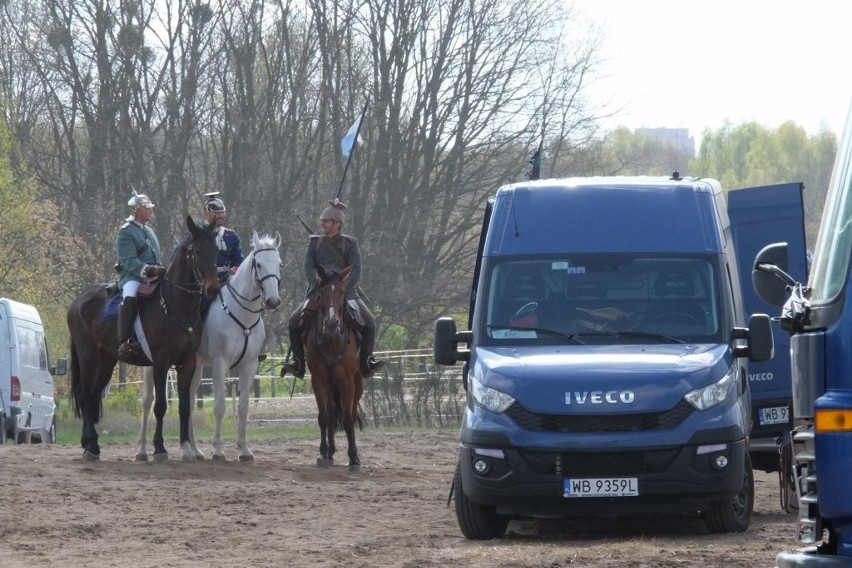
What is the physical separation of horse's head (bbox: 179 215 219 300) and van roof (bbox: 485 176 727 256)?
6.15 metres

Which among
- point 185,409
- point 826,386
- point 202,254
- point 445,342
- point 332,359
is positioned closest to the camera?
point 826,386

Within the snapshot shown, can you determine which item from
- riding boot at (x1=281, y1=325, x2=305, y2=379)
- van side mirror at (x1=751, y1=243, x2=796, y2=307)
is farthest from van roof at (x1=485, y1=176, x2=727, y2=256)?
riding boot at (x1=281, y1=325, x2=305, y2=379)

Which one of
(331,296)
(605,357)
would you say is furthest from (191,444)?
(605,357)

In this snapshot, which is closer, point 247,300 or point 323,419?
point 323,419

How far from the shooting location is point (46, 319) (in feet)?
149

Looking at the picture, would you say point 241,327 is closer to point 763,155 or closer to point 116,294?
point 116,294

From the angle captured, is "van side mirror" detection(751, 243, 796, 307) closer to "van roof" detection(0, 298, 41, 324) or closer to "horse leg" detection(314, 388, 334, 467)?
"horse leg" detection(314, 388, 334, 467)

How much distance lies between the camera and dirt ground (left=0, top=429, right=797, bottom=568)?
9.85 meters

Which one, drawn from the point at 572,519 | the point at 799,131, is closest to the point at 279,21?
the point at 572,519

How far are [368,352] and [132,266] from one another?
9.25 feet

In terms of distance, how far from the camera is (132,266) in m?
17.9

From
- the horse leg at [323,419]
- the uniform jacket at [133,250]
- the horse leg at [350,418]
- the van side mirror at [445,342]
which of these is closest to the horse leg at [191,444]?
the uniform jacket at [133,250]

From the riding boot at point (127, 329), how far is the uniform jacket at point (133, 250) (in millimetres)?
307

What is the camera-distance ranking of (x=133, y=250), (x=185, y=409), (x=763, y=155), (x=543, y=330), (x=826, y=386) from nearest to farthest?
1. (x=826, y=386)
2. (x=543, y=330)
3. (x=133, y=250)
4. (x=185, y=409)
5. (x=763, y=155)
